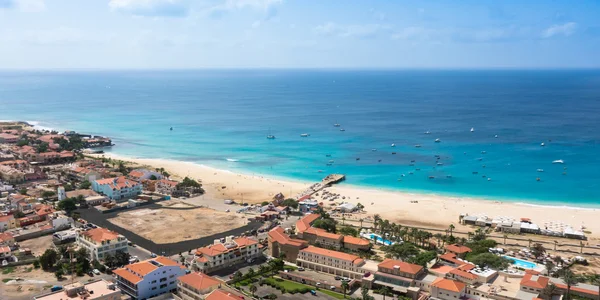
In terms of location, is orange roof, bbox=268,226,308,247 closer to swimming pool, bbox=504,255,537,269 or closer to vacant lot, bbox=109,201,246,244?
vacant lot, bbox=109,201,246,244

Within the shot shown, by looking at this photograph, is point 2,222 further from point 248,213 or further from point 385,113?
point 385,113

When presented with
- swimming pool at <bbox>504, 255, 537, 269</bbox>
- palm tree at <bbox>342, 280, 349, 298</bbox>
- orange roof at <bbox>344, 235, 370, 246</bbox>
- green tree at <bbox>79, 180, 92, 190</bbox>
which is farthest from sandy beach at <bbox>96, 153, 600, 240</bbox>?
palm tree at <bbox>342, 280, 349, 298</bbox>

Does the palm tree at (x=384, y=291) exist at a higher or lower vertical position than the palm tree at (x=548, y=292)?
lower

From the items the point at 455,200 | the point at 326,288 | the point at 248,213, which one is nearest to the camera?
A: the point at 326,288

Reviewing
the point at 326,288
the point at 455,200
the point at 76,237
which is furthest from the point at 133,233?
the point at 455,200

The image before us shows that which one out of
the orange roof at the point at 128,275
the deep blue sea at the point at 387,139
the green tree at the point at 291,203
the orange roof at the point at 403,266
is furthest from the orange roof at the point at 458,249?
the orange roof at the point at 128,275

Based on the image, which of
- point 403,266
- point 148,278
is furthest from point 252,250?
point 403,266

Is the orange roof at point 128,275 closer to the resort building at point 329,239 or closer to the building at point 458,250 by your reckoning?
the resort building at point 329,239

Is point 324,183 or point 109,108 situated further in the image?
point 109,108
